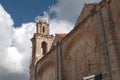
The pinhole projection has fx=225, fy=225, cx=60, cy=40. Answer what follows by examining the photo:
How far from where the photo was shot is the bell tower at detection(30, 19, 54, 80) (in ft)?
91.9

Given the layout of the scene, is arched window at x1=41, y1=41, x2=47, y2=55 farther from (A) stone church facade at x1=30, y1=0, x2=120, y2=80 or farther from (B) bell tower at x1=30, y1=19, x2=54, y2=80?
(A) stone church facade at x1=30, y1=0, x2=120, y2=80

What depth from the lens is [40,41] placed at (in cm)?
2891

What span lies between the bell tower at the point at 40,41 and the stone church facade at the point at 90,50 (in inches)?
71.2

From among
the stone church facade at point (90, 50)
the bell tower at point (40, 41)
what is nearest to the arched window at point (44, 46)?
the bell tower at point (40, 41)

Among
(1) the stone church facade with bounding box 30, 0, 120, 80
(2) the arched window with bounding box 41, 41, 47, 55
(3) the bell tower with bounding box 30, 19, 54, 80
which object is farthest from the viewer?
(2) the arched window with bounding box 41, 41, 47, 55

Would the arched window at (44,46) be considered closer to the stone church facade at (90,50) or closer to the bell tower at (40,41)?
the bell tower at (40,41)

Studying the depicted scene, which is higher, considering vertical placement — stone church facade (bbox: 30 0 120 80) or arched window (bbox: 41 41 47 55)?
arched window (bbox: 41 41 47 55)

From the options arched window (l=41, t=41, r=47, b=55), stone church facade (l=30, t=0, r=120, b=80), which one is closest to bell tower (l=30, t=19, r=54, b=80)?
arched window (l=41, t=41, r=47, b=55)

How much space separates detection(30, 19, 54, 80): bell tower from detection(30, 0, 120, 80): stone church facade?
1.81 m

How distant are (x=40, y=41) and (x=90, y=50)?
13.2m

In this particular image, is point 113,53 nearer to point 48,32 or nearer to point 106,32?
point 106,32

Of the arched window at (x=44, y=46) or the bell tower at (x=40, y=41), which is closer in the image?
the bell tower at (x=40, y=41)

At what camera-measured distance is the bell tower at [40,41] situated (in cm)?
2802

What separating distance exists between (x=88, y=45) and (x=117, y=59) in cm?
434
